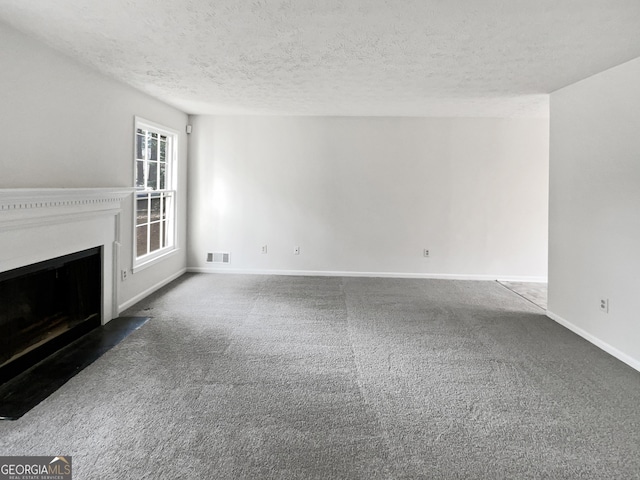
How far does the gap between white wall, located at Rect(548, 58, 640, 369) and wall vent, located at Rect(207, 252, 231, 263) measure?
443 cm

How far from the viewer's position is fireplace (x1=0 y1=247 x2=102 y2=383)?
2672mm

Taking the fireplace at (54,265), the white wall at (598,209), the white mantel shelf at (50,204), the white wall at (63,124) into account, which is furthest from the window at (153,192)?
the white wall at (598,209)

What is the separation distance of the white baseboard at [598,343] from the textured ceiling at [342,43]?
2355mm

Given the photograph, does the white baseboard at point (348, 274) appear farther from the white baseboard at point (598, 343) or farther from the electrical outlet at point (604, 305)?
the electrical outlet at point (604, 305)

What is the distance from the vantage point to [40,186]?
9.48ft

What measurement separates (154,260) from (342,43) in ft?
11.5

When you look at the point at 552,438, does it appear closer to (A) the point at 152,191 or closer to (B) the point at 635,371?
(B) the point at 635,371

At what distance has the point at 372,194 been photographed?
5.92 meters

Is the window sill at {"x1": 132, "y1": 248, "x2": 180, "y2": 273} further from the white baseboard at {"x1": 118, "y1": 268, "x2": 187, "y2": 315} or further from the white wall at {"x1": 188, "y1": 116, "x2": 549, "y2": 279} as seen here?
the white wall at {"x1": 188, "y1": 116, "x2": 549, "y2": 279}

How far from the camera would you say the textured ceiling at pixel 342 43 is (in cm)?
229

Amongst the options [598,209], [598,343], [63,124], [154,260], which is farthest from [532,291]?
[63,124]

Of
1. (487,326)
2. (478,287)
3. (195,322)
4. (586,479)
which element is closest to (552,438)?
(586,479)

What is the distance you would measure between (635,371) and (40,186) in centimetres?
473

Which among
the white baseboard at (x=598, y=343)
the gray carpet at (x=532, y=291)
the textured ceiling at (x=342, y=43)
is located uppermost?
the textured ceiling at (x=342, y=43)
